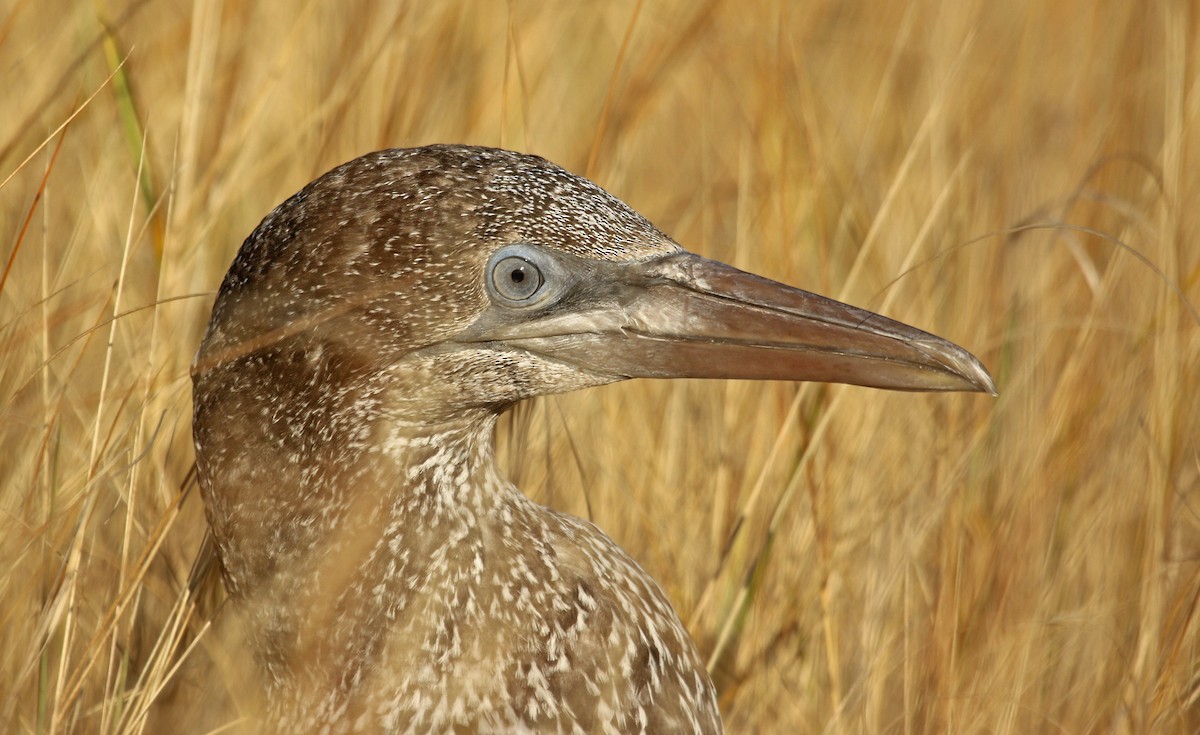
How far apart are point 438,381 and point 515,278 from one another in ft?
0.75

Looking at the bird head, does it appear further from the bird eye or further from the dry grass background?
the dry grass background

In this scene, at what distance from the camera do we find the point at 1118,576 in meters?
4.03

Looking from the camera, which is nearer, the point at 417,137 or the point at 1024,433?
the point at 1024,433

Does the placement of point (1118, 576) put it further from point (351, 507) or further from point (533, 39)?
point (533, 39)

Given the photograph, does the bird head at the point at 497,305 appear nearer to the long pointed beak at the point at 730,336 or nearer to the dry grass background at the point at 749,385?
the long pointed beak at the point at 730,336

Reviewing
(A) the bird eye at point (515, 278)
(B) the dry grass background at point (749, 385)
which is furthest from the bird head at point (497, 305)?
(B) the dry grass background at point (749, 385)

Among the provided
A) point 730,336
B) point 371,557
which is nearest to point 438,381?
point 371,557

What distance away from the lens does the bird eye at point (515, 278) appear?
269 centimetres

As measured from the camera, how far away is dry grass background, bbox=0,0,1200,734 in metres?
3.43

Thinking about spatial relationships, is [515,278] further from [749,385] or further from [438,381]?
[749,385]

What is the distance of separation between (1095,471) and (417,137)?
2272 millimetres

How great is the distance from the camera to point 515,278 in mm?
2707

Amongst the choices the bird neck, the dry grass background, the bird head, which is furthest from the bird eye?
the dry grass background

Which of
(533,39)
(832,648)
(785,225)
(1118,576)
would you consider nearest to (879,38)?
(533,39)
